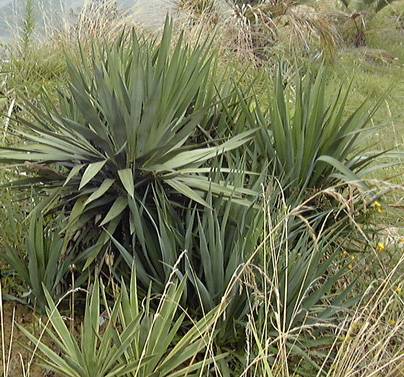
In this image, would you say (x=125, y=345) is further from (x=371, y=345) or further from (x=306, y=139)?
(x=306, y=139)

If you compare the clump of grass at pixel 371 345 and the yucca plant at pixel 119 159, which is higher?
the yucca plant at pixel 119 159

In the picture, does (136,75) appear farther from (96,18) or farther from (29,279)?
(96,18)

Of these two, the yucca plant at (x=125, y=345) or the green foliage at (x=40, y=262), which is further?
the green foliage at (x=40, y=262)

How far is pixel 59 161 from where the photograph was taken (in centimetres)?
277

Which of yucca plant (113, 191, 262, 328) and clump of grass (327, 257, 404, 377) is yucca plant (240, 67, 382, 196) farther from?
clump of grass (327, 257, 404, 377)

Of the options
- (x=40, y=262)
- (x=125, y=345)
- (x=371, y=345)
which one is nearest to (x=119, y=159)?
(x=40, y=262)

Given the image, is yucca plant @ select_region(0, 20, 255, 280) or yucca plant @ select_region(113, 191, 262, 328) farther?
yucca plant @ select_region(0, 20, 255, 280)

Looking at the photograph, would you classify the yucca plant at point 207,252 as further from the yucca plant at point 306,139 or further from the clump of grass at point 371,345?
A: the yucca plant at point 306,139

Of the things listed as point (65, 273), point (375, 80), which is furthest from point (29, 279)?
point (375, 80)

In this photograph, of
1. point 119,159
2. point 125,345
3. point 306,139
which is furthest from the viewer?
point 306,139

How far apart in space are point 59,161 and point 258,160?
1.17 m

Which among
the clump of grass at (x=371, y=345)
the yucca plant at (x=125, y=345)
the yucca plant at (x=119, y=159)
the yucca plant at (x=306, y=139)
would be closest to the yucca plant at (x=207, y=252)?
the yucca plant at (x=119, y=159)

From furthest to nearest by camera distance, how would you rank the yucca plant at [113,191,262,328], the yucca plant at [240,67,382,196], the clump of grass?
the yucca plant at [240,67,382,196] → the yucca plant at [113,191,262,328] → the clump of grass

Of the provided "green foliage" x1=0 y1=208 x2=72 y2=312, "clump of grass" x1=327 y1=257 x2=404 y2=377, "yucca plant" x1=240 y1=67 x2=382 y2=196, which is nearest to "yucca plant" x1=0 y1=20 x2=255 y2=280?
"green foliage" x1=0 y1=208 x2=72 y2=312
